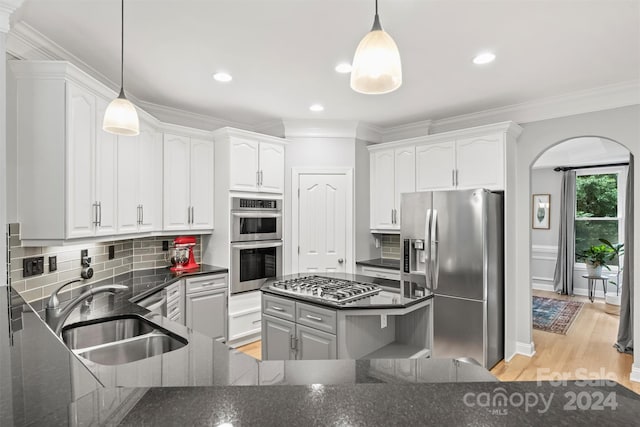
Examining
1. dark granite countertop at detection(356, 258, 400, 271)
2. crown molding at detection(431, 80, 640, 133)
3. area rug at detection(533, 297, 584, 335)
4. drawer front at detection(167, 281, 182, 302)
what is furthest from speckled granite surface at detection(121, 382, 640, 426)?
area rug at detection(533, 297, 584, 335)

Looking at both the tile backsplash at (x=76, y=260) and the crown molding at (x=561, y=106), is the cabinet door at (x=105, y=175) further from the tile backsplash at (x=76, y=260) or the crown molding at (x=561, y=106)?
the crown molding at (x=561, y=106)

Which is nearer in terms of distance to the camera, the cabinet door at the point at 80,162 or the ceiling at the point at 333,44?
the ceiling at the point at 333,44

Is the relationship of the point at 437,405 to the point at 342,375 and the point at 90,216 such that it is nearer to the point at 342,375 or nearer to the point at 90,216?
the point at 342,375

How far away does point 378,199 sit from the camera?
4469 mm

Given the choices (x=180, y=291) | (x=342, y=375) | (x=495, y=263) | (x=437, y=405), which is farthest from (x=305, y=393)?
(x=495, y=263)

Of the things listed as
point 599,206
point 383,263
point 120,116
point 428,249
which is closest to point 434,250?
point 428,249

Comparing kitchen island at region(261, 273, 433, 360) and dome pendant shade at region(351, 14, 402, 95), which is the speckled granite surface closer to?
dome pendant shade at region(351, 14, 402, 95)

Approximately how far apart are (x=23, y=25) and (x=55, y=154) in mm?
807

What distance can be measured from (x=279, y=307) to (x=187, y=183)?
1.86 meters

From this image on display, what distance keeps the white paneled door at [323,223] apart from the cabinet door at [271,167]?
0.93 ft

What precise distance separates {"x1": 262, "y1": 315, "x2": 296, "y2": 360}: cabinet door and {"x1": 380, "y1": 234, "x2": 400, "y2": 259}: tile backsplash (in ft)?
7.82

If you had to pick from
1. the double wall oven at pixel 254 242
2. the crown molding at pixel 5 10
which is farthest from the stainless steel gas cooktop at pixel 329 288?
the crown molding at pixel 5 10

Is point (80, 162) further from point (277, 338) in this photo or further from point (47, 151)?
point (277, 338)

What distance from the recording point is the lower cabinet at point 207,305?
3420mm
